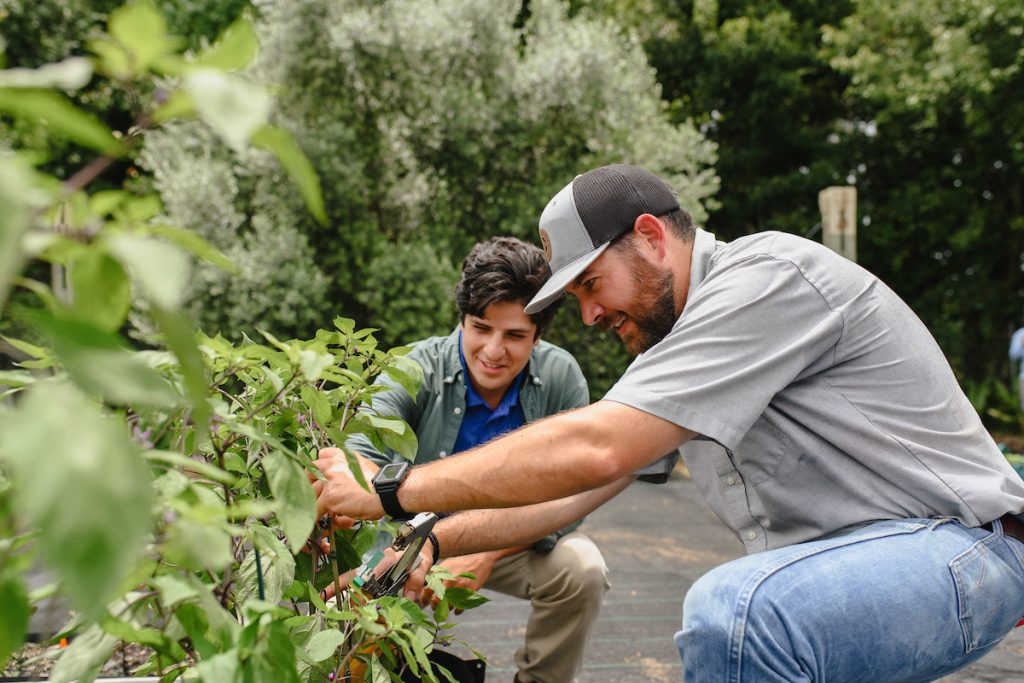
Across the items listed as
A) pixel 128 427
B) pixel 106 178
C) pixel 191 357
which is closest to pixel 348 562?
pixel 128 427

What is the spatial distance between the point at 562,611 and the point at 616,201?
145 cm

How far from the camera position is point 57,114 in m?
0.69

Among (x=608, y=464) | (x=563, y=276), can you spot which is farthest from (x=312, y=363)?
(x=563, y=276)

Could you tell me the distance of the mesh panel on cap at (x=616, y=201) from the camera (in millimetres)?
2248

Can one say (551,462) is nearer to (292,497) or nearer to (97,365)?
(292,497)

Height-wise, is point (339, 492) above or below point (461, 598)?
above

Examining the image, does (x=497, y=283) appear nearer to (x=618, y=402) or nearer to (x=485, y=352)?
(x=485, y=352)

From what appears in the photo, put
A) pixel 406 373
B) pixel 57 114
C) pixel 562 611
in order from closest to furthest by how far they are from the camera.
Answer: pixel 57 114 < pixel 406 373 < pixel 562 611

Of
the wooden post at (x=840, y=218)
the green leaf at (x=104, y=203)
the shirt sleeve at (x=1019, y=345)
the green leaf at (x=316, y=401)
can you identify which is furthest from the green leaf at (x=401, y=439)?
the shirt sleeve at (x=1019, y=345)

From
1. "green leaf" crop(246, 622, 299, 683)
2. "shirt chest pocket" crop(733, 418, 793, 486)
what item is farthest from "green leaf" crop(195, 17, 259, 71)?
"shirt chest pocket" crop(733, 418, 793, 486)

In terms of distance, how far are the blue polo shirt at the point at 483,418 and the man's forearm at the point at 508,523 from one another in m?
0.63

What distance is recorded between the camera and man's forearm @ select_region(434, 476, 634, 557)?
95.1 inches

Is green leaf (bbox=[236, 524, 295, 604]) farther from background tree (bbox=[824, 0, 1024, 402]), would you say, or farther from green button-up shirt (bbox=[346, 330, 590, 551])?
background tree (bbox=[824, 0, 1024, 402])

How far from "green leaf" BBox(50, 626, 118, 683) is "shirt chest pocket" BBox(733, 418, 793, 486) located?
4.64 ft
